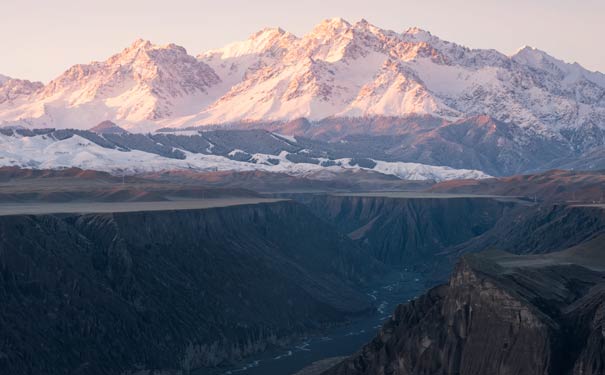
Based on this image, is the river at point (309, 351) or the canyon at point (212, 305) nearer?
the canyon at point (212, 305)

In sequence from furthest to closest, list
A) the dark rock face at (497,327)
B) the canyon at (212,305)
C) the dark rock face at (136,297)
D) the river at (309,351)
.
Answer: the river at (309,351) → the dark rock face at (136,297) → the canyon at (212,305) → the dark rock face at (497,327)

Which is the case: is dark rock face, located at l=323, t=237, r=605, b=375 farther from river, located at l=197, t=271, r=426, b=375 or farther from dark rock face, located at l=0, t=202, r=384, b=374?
dark rock face, located at l=0, t=202, r=384, b=374

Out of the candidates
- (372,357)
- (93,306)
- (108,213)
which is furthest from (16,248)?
(372,357)

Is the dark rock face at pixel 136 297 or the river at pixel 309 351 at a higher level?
the dark rock face at pixel 136 297

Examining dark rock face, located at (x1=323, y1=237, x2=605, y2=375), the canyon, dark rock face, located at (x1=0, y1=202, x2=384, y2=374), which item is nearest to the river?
the canyon

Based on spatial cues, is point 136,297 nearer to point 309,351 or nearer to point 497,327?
point 309,351

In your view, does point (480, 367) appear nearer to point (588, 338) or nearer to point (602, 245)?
point (588, 338)

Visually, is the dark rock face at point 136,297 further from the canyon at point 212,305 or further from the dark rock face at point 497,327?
the dark rock face at point 497,327

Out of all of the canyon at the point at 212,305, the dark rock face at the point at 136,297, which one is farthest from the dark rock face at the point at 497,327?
the dark rock face at the point at 136,297
